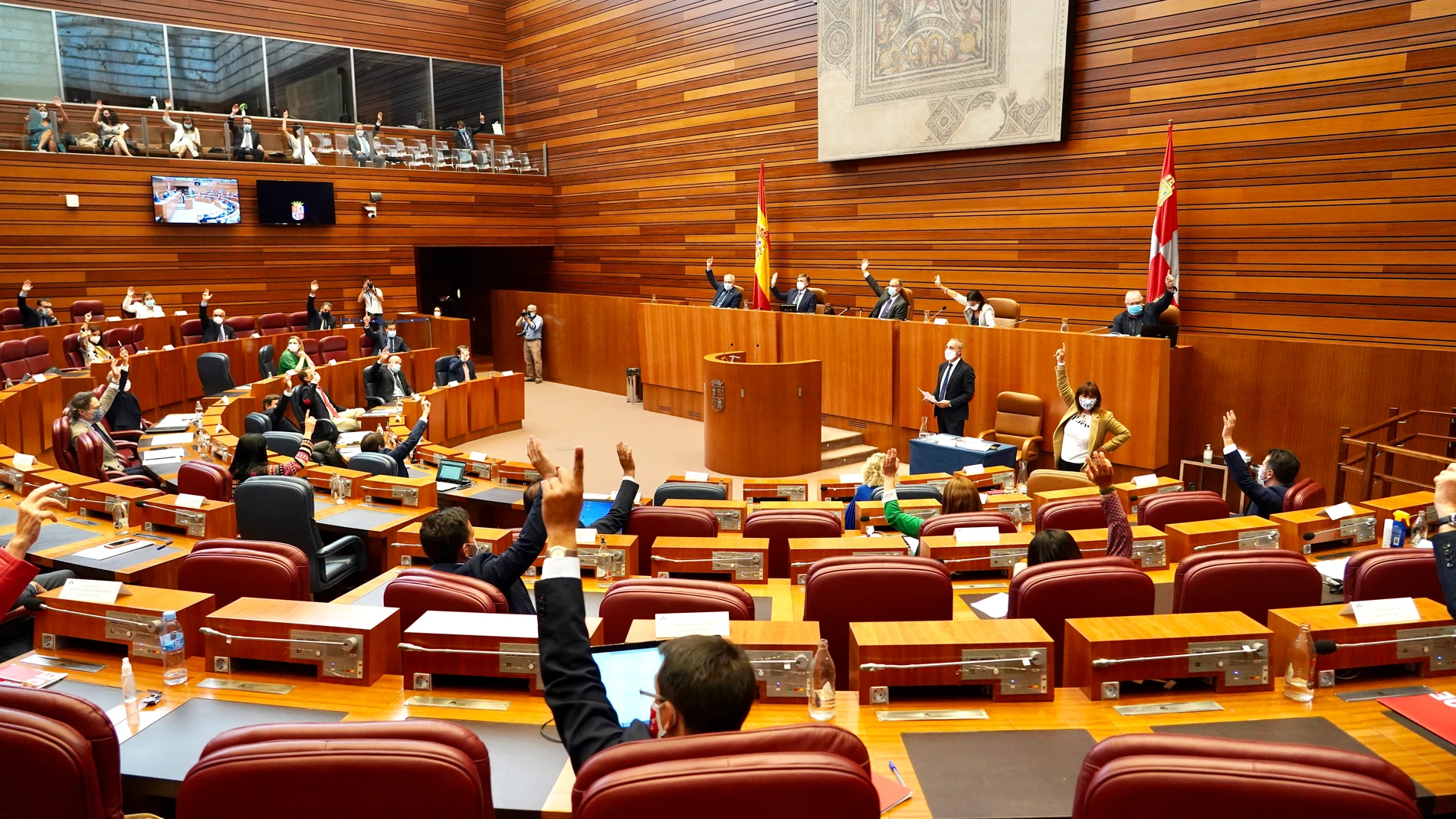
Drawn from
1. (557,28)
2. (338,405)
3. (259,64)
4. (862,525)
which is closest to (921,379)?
(862,525)

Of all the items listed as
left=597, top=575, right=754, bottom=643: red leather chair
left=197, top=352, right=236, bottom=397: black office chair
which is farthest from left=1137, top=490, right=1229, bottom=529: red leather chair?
left=197, top=352, right=236, bottom=397: black office chair

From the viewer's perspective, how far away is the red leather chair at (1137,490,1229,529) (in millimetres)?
4781

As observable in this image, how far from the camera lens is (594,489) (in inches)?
356

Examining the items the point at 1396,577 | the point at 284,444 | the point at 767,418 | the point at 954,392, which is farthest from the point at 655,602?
the point at 954,392

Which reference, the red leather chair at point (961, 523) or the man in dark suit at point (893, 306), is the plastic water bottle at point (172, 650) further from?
the man in dark suit at point (893, 306)

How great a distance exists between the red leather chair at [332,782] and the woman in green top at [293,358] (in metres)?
9.65

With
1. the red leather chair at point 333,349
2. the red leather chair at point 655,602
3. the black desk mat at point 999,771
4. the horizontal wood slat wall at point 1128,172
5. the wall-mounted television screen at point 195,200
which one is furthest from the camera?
the wall-mounted television screen at point 195,200

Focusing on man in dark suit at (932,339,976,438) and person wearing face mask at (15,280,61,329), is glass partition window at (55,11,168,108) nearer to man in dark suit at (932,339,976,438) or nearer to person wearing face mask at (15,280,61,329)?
person wearing face mask at (15,280,61,329)

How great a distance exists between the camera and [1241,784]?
4.75 ft

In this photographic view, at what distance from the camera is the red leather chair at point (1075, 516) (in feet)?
15.0

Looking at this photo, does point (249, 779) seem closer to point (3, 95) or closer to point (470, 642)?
point (470, 642)

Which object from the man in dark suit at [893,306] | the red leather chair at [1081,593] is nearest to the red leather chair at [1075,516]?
the red leather chair at [1081,593]

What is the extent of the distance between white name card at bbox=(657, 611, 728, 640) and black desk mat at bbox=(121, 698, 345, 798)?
32.6 inches

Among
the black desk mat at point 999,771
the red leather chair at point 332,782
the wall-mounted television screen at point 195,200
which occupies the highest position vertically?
the wall-mounted television screen at point 195,200
